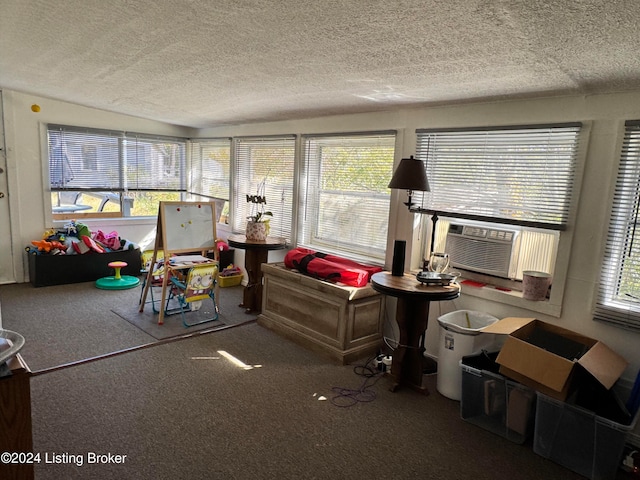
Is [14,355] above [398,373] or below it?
above

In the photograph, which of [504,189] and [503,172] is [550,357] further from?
[503,172]

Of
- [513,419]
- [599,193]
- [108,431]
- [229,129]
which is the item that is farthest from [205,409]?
[229,129]

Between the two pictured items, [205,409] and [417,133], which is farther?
[417,133]

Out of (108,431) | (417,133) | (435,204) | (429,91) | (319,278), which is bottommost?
(108,431)

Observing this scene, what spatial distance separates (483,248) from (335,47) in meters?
1.86

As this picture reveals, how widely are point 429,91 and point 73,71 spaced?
3094mm

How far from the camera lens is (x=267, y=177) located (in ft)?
Result: 16.7

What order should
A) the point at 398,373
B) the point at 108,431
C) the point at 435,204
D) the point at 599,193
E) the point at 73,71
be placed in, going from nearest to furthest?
the point at 108,431 → the point at 599,193 → the point at 398,373 → the point at 435,204 → the point at 73,71

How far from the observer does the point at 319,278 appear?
11.8ft

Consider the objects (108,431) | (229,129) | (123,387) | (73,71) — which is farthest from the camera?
(229,129)

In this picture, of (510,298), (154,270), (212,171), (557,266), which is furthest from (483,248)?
(212,171)

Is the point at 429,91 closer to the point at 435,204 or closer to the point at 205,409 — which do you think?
the point at 435,204

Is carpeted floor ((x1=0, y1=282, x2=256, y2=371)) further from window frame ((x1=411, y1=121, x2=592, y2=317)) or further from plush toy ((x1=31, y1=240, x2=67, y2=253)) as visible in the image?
window frame ((x1=411, y1=121, x2=592, y2=317))

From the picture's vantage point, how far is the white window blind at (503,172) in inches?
109
